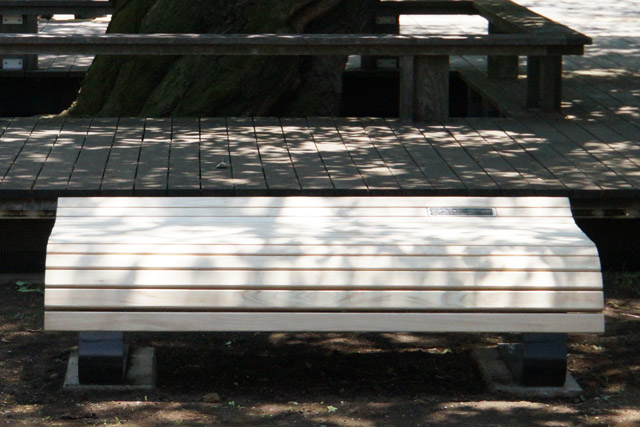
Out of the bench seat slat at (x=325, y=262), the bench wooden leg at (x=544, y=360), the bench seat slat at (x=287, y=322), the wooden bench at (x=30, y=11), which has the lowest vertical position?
the bench wooden leg at (x=544, y=360)

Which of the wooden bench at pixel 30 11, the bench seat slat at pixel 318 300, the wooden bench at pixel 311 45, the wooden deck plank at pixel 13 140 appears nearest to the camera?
the bench seat slat at pixel 318 300

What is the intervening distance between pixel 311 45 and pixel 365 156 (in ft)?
3.63

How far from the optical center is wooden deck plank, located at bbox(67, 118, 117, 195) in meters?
6.22

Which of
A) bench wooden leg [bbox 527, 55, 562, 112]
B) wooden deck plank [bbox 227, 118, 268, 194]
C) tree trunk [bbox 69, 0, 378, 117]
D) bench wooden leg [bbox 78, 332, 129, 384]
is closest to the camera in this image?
bench wooden leg [bbox 78, 332, 129, 384]

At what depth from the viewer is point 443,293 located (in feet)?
15.2

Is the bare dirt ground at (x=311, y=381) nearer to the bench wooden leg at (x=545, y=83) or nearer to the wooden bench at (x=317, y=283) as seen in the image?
the wooden bench at (x=317, y=283)

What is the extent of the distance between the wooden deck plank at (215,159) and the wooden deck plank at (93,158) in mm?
594

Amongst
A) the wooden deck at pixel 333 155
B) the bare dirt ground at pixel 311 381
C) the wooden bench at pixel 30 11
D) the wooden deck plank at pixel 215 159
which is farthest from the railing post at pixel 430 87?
the wooden bench at pixel 30 11

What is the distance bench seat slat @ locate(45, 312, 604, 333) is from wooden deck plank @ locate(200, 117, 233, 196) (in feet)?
5.35

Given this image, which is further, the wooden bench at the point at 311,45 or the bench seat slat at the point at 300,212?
the wooden bench at the point at 311,45

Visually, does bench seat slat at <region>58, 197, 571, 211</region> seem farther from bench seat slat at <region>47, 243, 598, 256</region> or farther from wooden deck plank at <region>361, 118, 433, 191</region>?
wooden deck plank at <region>361, 118, 433, 191</region>

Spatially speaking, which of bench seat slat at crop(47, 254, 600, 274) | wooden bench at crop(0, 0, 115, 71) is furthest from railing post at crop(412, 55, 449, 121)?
wooden bench at crop(0, 0, 115, 71)

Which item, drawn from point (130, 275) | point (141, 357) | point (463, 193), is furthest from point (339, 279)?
point (463, 193)

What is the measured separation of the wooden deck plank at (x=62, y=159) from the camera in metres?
6.16
